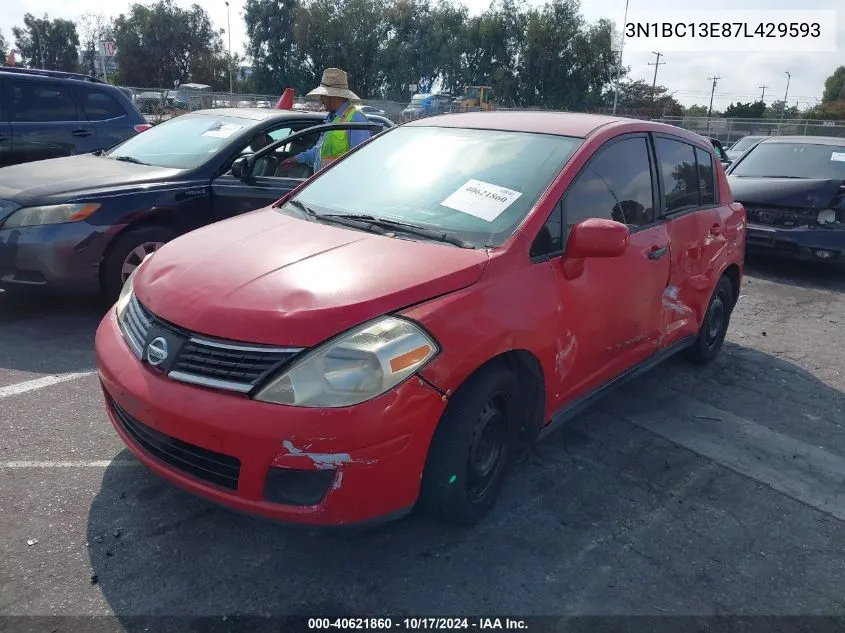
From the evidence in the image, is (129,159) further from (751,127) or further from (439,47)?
(439,47)

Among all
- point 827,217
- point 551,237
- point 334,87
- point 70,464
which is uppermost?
point 334,87

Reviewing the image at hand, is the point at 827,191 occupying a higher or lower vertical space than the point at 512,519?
higher

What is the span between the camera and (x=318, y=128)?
521 cm

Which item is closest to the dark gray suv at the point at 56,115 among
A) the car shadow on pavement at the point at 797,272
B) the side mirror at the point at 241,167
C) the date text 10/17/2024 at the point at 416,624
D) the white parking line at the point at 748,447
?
the side mirror at the point at 241,167

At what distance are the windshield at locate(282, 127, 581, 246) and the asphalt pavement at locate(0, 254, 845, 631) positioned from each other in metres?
1.27

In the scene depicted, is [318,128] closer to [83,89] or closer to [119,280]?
[119,280]

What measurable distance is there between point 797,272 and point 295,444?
7845mm

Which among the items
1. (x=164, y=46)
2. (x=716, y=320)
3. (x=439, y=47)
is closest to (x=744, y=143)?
(x=716, y=320)

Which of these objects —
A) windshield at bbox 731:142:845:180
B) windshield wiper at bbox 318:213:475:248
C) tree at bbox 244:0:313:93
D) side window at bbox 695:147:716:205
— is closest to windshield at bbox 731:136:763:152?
windshield at bbox 731:142:845:180

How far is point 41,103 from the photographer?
7.89 meters

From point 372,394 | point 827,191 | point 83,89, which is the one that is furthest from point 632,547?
point 83,89

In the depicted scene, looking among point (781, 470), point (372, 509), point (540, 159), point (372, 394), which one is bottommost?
point (781, 470)

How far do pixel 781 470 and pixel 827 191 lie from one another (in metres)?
5.25

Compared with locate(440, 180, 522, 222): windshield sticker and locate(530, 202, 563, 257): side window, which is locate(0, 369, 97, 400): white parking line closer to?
locate(440, 180, 522, 222): windshield sticker
